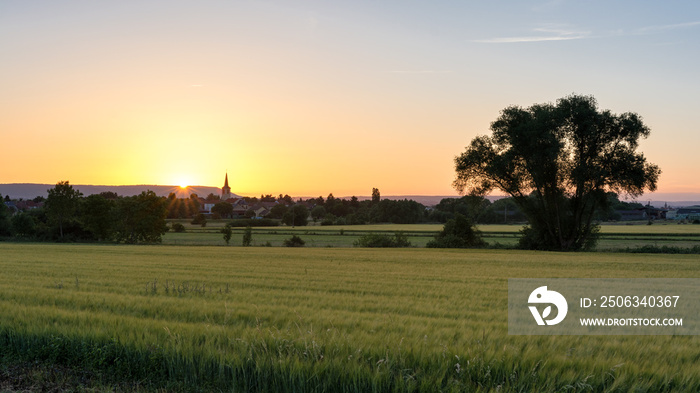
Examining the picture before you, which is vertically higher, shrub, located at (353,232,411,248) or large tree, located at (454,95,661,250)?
large tree, located at (454,95,661,250)

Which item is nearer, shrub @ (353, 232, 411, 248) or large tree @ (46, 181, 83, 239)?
shrub @ (353, 232, 411, 248)

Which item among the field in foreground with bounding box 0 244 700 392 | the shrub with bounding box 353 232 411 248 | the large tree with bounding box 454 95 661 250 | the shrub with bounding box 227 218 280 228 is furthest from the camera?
the shrub with bounding box 227 218 280 228

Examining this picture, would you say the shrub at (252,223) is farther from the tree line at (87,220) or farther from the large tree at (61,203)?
the large tree at (61,203)

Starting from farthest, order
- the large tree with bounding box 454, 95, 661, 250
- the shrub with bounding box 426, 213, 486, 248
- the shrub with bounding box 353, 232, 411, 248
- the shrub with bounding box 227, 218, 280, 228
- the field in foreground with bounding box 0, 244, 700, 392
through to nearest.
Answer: the shrub with bounding box 227, 218, 280, 228 → the shrub with bounding box 353, 232, 411, 248 → the shrub with bounding box 426, 213, 486, 248 → the large tree with bounding box 454, 95, 661, 250 → the field in foreground with bounding box 0, 244, 700, 392

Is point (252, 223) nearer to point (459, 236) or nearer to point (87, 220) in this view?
point (87, 220)

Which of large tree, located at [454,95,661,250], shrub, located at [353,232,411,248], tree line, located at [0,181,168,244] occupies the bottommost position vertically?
shrub, located at [353,232,411,248]

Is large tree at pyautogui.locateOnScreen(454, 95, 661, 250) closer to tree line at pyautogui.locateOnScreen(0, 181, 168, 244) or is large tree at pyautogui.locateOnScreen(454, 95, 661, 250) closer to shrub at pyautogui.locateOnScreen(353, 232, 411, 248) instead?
shrub at pyautogui.locateOnScreen(353, 232, 411, 248)

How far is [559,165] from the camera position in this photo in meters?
46.6

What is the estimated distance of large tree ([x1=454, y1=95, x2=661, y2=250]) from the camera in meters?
44.4

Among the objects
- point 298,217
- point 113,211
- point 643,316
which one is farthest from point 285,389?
point 298,217

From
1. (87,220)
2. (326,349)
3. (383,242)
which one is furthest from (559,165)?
(87,220)

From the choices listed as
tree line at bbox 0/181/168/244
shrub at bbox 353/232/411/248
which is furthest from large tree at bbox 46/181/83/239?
shrub at bbox 353/232/411/248

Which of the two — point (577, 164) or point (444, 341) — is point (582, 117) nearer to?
point (577, 164)

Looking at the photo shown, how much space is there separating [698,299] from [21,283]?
20345 mm
